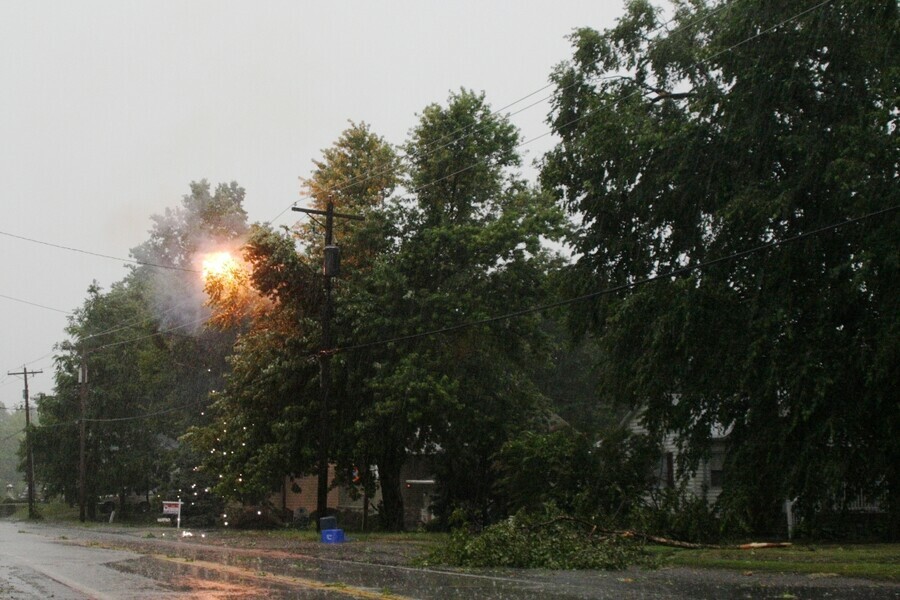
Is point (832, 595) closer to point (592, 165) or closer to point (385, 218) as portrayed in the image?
point (592, 165)

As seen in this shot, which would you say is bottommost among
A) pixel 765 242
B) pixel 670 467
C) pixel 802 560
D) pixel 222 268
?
pixel 802 560

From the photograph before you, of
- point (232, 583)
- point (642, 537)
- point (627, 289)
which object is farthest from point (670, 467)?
point (232, 583)

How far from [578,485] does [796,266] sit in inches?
355

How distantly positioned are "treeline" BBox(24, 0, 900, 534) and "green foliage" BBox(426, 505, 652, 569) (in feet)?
11.7

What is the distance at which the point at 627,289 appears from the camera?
2567cm

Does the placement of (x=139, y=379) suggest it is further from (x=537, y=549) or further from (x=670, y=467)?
(x=537, y=549)

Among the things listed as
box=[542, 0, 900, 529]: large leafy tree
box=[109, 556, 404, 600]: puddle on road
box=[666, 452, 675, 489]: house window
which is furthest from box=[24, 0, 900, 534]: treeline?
box=[109, 556, 404, 600]: puddle on road

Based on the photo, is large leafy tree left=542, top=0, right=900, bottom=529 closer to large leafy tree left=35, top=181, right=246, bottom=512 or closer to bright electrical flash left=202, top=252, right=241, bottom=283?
bright electrical flash left=202, top=252, right=241, bottom=283

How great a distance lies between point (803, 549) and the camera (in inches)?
752

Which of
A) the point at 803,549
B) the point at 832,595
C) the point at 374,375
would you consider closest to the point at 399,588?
the point at 832,595

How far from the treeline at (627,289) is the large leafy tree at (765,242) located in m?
0.06

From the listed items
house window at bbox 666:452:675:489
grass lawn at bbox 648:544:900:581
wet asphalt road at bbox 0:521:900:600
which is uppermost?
house window at bbox 666:452:675:489

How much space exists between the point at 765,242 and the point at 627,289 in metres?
4.02

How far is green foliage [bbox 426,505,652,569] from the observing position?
635 inches
